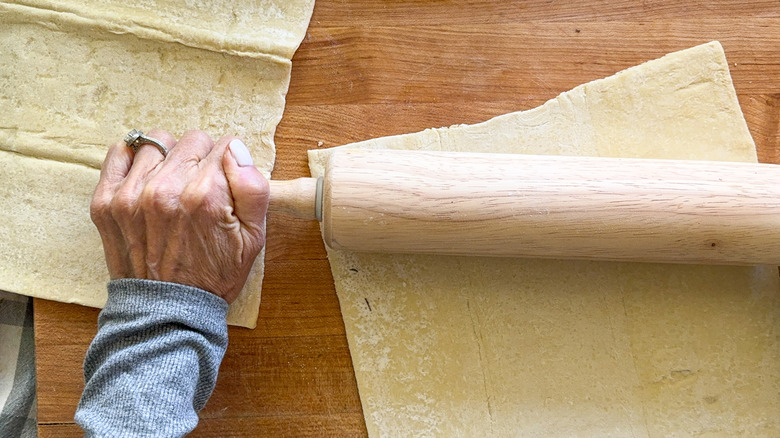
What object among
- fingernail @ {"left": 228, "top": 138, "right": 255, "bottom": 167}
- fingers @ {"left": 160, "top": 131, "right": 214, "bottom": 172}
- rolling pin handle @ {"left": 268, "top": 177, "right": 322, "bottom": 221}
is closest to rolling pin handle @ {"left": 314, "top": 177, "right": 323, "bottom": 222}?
rolling pin handle @ {"left": 268, "top": 177, "right": 322, "bottom": 221}

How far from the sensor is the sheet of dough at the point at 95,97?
1234 mm

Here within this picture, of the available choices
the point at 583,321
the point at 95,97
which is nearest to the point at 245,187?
the point at 95,97

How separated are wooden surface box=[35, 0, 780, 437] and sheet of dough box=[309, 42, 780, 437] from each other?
69 mm

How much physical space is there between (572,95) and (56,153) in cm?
118

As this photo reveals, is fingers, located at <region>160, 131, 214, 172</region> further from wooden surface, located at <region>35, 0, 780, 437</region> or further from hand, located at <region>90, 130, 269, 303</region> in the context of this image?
wooden surface, located at <region>35, 0, 780, 437</region>

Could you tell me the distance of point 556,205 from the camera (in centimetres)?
102

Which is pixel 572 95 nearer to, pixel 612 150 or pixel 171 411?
pixel 612 150

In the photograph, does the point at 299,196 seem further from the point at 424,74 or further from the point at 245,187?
the point at 424,74

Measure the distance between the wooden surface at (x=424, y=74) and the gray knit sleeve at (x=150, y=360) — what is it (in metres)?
0.20

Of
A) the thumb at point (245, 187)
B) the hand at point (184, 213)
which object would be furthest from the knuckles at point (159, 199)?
the thumb at point (245, 187)

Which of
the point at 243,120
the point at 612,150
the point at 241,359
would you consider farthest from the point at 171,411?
the point at 612,150

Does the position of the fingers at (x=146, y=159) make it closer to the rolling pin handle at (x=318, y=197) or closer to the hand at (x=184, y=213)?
the hand at (x=184, y=213)

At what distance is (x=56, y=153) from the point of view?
1243 millimetres

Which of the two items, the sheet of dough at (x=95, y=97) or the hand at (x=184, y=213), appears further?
the sheet of dough at (x=95, y=97)
